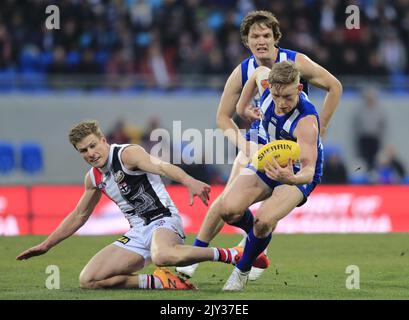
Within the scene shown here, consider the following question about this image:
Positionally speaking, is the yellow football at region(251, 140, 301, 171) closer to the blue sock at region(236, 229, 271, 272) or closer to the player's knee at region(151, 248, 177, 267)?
the blue sock at region(236, 229, 271, 272)

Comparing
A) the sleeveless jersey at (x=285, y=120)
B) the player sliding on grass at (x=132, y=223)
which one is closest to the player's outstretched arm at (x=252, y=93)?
the sleeveless jersey at (x=285, y=120)

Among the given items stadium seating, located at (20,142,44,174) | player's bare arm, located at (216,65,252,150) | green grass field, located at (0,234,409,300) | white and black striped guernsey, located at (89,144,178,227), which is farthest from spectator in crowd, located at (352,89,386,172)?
white and black striped guernsey, located at (89,144,178,227)

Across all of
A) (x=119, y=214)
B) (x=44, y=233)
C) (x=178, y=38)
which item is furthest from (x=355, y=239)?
(x=178, y=38)

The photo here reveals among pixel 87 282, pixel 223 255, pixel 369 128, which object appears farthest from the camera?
pixel 369 128

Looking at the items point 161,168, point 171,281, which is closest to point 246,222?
point 171,281

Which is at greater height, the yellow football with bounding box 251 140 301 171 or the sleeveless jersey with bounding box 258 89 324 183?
the sleeveless jersey with bounding box 258 89 324 183

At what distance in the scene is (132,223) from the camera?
31.8 ft

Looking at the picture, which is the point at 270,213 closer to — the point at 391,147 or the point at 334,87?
the point at 334,87

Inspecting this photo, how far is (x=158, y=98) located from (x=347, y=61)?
384 cm

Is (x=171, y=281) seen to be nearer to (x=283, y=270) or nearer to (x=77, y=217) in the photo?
(x=77, y=217)

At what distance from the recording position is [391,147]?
792 inches

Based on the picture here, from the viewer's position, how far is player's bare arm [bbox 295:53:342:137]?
10.1 metres

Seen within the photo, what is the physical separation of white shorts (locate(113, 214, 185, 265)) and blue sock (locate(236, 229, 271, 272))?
0.67 metres

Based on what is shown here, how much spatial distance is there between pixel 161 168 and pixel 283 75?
4.48ft
